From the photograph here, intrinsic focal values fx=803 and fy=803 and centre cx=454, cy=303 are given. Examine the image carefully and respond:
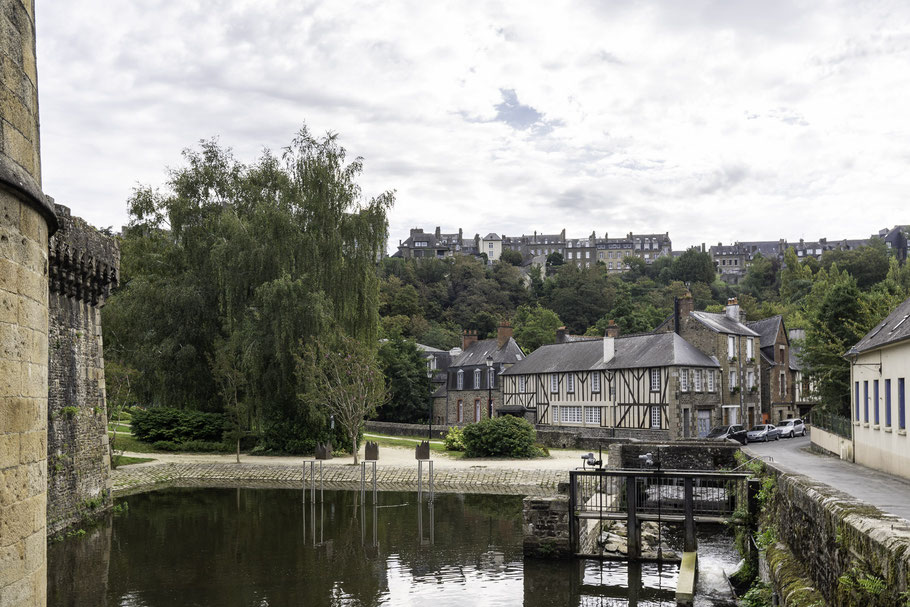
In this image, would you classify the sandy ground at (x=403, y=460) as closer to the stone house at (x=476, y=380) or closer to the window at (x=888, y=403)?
the window at (x=888, y=403)

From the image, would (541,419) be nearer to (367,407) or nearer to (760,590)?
(367,407)

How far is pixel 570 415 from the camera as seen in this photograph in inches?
1561

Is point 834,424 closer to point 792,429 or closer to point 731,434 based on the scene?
point 731,434

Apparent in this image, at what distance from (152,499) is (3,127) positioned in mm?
19244

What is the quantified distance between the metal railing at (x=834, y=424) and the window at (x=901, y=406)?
4.85 meters

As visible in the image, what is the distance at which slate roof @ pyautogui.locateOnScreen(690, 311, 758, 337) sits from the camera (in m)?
36.9

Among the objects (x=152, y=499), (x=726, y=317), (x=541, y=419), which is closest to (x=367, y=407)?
(x=152, y=499)

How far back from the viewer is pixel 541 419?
136 feet

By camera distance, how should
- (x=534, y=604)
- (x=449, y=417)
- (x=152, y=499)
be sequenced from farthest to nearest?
1. (x=449, y=417)
2. (x=152, y=499)
3. (x=534, y=604)

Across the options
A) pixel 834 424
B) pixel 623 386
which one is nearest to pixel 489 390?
pixel 623 386

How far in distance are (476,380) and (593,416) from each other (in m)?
10.5

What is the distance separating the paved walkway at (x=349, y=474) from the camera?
2445cm

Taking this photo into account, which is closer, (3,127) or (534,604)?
(3,127)

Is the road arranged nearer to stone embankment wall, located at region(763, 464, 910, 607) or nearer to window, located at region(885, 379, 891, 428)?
stone embankment wall, located at region(763, 464, 910, 607)
